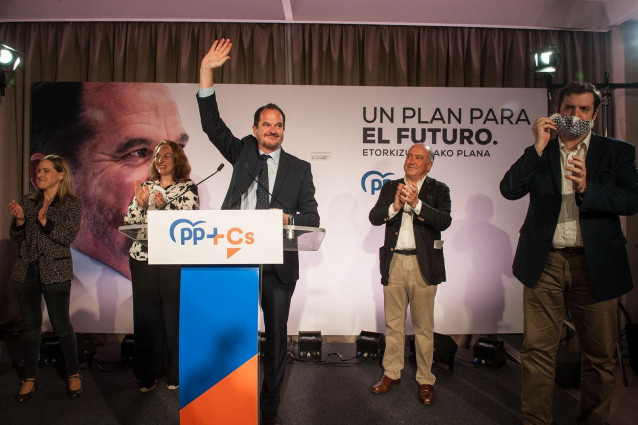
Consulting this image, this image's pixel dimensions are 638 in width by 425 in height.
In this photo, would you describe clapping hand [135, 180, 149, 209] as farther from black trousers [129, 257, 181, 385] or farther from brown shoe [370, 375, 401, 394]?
brown shoe [370, 375, 401, 394]

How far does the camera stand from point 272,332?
7.66 ft

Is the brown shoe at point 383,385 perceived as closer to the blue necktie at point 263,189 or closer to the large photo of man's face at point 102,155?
the blue necktie at point 263,189

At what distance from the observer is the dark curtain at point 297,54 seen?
15.3 ft

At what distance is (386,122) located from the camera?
4344 mm

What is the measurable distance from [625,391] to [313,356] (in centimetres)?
255

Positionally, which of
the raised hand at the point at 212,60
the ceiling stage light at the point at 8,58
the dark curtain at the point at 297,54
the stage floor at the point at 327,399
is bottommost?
the stage floor at the point at 327,399

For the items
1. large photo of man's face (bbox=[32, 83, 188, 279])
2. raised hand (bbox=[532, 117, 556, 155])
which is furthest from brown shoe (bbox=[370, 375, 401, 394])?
large photo of man's face (bbox=[32, 83, 188, 279])

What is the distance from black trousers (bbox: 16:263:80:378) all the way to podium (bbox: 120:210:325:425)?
5.82 ft

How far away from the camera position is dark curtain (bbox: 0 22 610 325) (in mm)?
4648

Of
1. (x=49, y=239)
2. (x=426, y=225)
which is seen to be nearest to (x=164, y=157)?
(x=49, y=239)

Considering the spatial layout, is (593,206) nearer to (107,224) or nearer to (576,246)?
(576,246)

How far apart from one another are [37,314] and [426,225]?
289 centimetres

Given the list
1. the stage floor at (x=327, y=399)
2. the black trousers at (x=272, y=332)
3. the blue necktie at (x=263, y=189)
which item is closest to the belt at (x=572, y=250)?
the stage floor at (x=327, y=399)

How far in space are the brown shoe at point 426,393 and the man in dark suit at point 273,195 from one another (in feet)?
3.56
